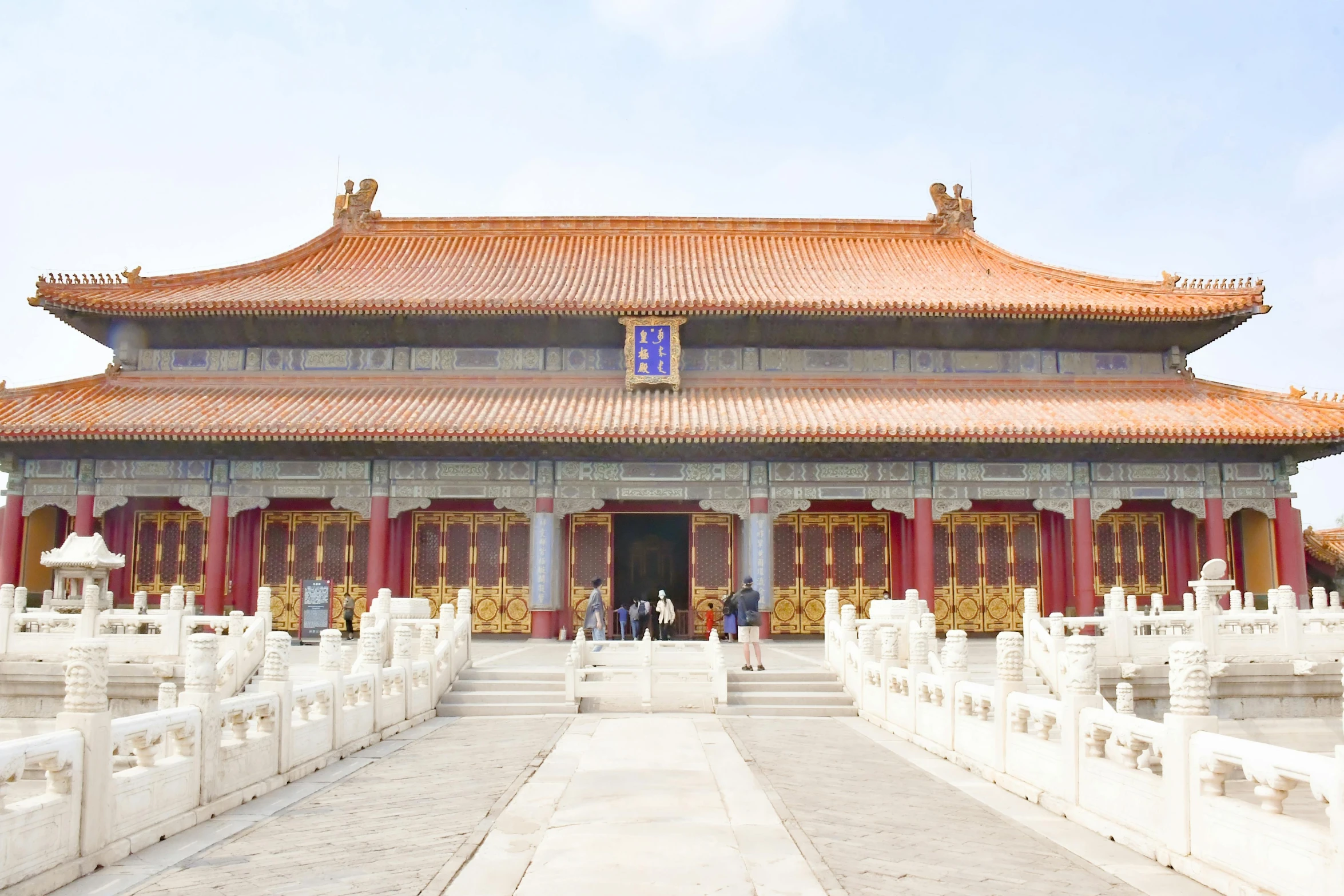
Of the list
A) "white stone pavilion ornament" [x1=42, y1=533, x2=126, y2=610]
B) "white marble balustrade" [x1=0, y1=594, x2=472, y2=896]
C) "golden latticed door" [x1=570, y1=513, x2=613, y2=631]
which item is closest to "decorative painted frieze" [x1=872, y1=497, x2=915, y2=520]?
"golden latticed door" [x1=570, y1=513, x2=613, y2=631]

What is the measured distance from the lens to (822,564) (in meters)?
23.5

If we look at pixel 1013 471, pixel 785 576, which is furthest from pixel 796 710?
pixel 1013 471

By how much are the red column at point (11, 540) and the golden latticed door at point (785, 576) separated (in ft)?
53.7

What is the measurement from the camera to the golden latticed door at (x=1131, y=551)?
23.4 m

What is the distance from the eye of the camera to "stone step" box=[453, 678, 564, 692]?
50.9ft

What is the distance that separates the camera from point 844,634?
619 inches

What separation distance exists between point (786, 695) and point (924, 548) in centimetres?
830

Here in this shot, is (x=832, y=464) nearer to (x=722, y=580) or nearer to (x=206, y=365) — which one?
(x=722, y=580)

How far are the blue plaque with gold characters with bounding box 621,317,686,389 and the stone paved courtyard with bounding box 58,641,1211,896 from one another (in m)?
13.2

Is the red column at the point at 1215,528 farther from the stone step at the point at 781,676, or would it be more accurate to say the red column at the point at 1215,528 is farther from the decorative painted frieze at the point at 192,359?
the decorative painted frieze at the point at 192,359

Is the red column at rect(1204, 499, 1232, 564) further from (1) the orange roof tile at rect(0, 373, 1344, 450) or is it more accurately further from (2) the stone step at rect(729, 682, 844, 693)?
(2) the stone step at rect(729, 682, 844, 693)

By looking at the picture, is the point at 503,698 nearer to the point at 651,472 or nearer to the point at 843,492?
the point at 651,472

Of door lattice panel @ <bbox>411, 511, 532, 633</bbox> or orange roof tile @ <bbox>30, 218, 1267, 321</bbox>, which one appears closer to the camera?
door lattice panel @ <bbox>411, 511, 532, 633</bbox>

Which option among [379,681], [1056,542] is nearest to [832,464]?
[1056,542]
